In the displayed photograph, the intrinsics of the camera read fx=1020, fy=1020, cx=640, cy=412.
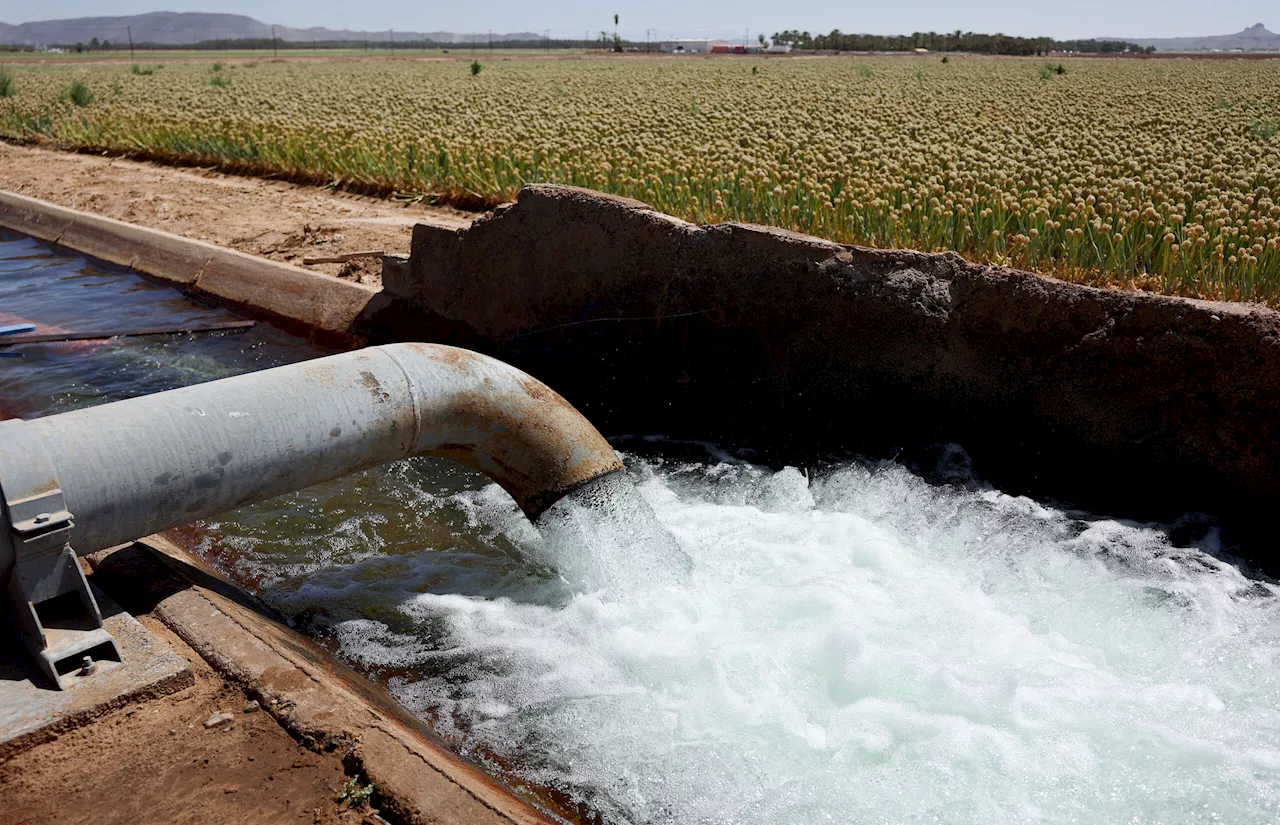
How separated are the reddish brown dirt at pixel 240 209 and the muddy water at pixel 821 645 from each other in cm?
387

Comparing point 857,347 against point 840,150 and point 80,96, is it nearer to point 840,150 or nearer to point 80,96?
point 840,150

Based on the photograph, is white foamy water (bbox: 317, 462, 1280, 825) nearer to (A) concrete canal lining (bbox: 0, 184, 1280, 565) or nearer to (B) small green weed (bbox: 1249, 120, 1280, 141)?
(A) concrete canal lining (bbox: 0, 184, 1280, 565)

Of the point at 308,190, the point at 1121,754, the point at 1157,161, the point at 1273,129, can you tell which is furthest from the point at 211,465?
the point at 1273,129

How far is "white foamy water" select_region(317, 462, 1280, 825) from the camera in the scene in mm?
2982

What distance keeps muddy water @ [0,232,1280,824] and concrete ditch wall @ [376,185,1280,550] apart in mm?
246

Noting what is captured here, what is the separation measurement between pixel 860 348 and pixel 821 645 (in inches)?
74.8

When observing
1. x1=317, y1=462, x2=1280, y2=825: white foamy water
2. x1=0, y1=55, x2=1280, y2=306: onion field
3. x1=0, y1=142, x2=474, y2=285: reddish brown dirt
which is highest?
x1=0, y1=55, x2=1280, y2=306: onion field

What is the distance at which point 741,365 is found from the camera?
5.52 meters

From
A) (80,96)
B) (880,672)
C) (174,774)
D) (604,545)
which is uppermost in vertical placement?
(80,96)

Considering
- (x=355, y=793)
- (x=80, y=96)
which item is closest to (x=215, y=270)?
(x=355, y=793)

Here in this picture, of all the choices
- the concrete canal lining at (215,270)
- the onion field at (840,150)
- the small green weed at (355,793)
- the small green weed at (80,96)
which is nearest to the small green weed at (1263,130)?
the onion field at (840,150)

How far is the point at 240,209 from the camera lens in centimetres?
1066

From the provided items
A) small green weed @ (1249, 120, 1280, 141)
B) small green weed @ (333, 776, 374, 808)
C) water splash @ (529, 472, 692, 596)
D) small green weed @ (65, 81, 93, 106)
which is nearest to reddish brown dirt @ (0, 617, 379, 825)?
small green weed @ (333, 776, 374, 808)

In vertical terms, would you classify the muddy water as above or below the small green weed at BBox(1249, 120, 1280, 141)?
below
